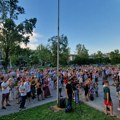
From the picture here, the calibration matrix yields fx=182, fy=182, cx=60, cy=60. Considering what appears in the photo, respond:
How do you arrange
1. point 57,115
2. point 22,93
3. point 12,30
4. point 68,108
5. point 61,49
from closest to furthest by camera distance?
point 57,115
point 68,108
point 22,93
point 12,30
point 61,49

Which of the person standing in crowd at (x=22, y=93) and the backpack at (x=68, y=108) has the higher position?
the person standing in crowd at (x=22, y=93)

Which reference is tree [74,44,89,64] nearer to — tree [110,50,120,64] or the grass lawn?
tree [110,50,120,64]

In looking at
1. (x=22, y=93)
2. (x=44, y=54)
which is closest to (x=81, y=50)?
(x=44, y=54)

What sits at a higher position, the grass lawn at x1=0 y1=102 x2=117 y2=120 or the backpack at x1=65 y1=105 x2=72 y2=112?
the backpack at x1=65 y1=105 x2=72 y2=112

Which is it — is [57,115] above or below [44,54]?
below

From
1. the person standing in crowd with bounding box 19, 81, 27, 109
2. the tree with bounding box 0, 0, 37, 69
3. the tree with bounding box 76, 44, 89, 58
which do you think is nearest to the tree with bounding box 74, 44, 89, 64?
the tree with bounding box 76, 44, 89, 58

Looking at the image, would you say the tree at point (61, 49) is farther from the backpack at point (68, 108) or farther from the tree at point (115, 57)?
the backpack at point (68, 108)

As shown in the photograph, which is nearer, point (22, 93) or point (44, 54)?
point (22, 93)

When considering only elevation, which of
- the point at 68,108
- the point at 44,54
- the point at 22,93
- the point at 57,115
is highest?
the point at 44,54

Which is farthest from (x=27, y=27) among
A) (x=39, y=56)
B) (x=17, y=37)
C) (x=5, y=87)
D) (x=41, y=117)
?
(x=39, y=56)

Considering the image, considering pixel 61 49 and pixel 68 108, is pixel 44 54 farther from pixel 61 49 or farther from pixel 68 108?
pixel 68 108

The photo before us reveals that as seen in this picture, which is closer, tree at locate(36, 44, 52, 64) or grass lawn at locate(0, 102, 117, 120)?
grass lawn at locate(0, 102, 117, 120)

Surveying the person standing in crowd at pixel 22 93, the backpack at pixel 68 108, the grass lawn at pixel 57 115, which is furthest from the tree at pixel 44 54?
the backpack at pixel 68 108

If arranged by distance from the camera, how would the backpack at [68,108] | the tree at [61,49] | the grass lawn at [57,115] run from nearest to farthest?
1. the grass lawn at [57,115]
2. the backpack at [68,108]
3. the tree at [61,49]
